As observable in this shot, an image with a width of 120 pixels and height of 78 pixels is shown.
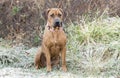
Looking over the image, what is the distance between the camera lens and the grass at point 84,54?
8.41 m

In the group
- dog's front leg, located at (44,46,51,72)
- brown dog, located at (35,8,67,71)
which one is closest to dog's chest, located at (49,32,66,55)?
brown dog, located at (35,8,67,71)

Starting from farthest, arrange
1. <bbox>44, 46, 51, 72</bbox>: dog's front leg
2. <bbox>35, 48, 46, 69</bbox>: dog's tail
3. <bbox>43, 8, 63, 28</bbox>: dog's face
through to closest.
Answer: <bbox>35, 48, 46, 69</bbox>: dog's tail
<bbox>44, 46, 51, 72</bbox>: dog's front leg
<bbox>43, 8, 63, 28</bbox>: dog's face

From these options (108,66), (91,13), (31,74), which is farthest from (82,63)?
(91,13)

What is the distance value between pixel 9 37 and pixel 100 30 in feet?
8.63

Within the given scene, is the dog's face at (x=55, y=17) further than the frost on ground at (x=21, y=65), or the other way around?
the dog's face at (x=55, y=17)

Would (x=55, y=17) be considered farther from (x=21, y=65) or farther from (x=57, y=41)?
(x=21, y=65)

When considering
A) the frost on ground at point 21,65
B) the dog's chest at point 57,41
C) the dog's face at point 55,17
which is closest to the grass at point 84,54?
the frost on ground at point 21,65

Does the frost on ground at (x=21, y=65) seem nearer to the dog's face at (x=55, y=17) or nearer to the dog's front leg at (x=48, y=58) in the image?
the dog's front leg at (x=48, y=58)

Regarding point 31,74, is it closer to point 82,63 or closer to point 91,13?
point 82,63

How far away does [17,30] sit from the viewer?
38.0 ft

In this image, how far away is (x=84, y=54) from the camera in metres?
9.31

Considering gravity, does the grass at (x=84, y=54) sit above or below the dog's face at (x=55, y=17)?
below

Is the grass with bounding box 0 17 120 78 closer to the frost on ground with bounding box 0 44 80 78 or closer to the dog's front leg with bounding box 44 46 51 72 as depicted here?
the frost on ground with bounding box 0 44 80 78

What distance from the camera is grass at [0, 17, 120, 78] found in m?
8.41
